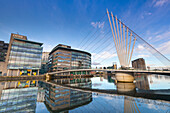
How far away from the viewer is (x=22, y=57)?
70.7 m

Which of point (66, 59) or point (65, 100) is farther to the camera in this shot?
point (66, 59)

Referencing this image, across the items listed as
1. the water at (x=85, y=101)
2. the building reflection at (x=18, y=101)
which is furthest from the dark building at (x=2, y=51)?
the building reflection at (x=18, y=101)

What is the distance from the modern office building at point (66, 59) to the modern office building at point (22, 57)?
724 inches

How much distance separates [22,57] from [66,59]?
4049 centimetres

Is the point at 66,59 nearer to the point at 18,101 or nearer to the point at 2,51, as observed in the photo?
the point at 2,51

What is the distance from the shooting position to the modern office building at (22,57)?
67.1m

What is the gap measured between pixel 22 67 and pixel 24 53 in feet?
40.7

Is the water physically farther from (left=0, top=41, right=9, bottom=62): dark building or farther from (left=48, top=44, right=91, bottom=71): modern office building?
(left=0, top=41, right=9, bottom=62): dark building

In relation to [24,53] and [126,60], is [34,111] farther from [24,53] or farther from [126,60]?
[24,53]

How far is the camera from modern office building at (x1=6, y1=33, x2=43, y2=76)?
220 ft

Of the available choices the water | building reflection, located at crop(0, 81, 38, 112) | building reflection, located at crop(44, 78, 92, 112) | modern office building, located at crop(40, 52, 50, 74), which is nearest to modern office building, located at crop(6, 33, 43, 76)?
modern office building, located at crop(40, 52, 50, 74)

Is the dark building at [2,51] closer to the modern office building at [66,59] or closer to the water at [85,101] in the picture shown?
the modern office building at [66,59]

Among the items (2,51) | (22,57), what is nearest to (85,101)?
(22,57)

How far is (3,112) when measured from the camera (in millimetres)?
10367
